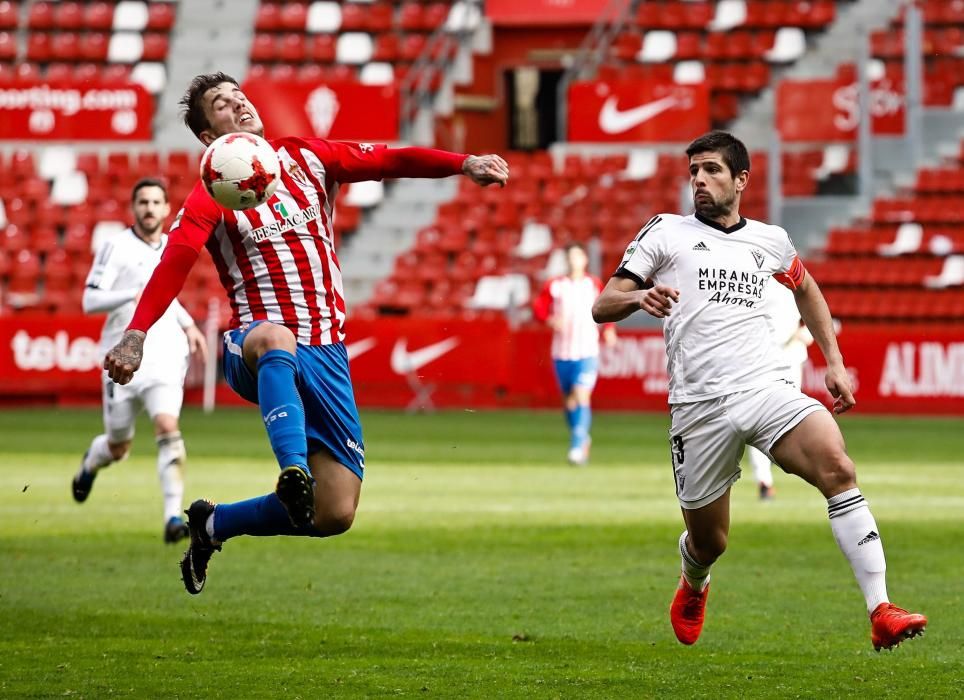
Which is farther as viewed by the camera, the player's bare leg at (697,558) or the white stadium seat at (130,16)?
the white stadium seat at (130,16)

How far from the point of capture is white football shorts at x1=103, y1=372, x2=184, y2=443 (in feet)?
35.6

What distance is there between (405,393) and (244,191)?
60.3ft

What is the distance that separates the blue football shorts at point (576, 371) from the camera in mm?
17781

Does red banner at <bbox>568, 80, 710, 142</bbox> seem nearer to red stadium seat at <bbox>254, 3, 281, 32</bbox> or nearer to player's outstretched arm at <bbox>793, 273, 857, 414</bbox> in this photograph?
red stadium seat at <bbox>254, 3, 281, 32</bbox>

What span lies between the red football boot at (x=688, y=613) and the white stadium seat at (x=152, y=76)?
25.2m

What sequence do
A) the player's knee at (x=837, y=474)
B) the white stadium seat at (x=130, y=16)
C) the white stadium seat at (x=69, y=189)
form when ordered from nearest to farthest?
the player's knee at (x=837, y=474)
the white stadium seat at (x=69, y=189)
the white stadium seat at (x=130, y=16)

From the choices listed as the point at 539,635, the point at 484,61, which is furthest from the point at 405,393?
the point at 539,635

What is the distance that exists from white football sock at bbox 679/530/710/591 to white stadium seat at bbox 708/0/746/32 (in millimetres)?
23593

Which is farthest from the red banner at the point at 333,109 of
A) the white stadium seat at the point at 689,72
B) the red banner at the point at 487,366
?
the white stadium seat at the point at 689,72

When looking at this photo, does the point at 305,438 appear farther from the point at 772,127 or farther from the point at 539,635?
the point at 772,127

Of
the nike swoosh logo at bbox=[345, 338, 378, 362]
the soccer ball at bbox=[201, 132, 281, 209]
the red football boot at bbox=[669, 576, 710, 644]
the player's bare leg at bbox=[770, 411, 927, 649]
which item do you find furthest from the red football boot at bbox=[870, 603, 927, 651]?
the nike swoosh logo at bbox=[345, 338, 378, 362]

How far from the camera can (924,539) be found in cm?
1121

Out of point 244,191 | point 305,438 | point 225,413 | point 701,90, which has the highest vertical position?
point 701,90

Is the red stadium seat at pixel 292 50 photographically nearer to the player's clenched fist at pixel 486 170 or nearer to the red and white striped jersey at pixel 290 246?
the red and white striped jersey at pixel 290 246
